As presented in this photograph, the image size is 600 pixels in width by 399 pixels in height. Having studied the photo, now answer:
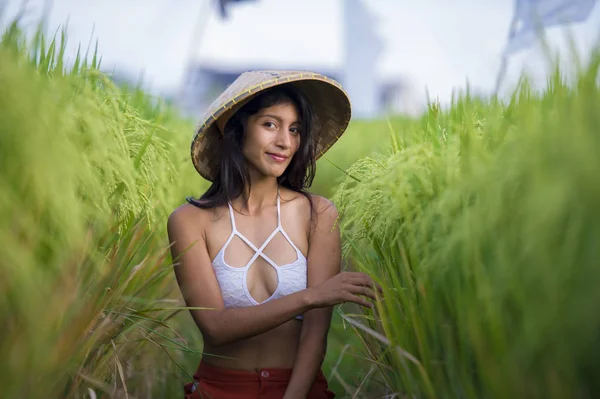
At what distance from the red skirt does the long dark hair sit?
42 centimetres

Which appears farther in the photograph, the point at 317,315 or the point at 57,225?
the point at 317,315

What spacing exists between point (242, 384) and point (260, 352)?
0.09m

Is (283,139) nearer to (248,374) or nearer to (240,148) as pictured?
(240,148)

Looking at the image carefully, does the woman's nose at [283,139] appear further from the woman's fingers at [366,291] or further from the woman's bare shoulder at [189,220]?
the woman's fingers at [366,291]

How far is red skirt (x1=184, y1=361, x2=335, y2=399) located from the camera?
1687 mm

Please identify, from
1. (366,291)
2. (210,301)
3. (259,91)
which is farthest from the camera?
(259,91)

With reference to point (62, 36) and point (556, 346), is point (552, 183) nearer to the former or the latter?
point (556, 346)

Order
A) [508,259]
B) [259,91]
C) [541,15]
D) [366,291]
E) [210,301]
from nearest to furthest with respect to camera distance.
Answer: [508,259], [366,291], [210,301], [259,91], [541,15]

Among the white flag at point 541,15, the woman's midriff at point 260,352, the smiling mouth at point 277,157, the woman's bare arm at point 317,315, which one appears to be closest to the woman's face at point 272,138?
the smiling mouth at point 277,157

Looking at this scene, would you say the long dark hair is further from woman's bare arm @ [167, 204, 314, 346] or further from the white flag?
the white flag

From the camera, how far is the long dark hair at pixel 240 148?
5.90ft

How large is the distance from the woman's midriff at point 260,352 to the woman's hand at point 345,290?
29 centimetres

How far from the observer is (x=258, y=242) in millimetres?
1789

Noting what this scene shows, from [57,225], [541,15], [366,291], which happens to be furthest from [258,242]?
[541,15]
